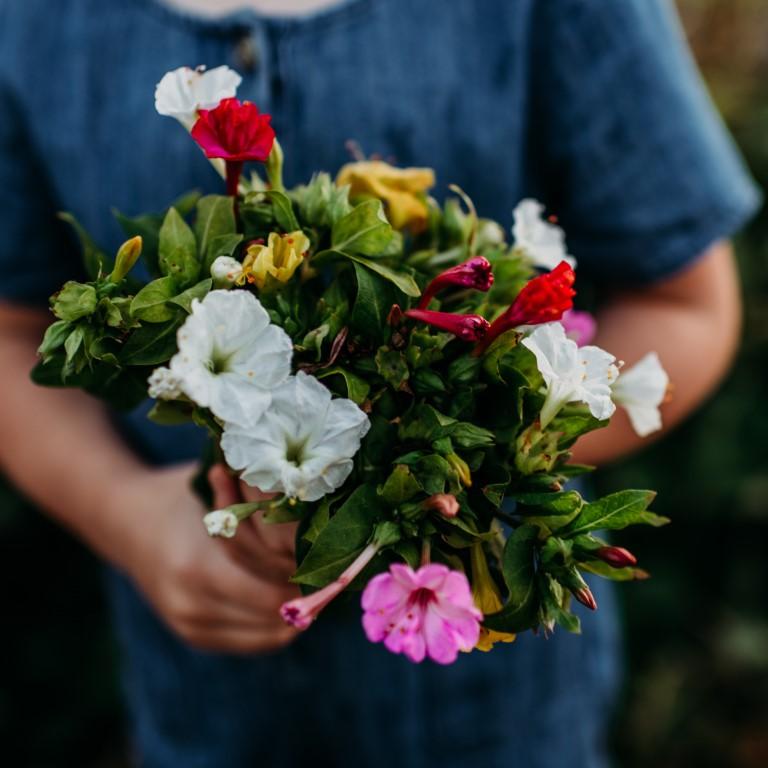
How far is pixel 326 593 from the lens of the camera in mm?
434

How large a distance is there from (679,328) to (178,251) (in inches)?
21.5

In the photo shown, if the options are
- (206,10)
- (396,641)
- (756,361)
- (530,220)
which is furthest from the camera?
(756,361)

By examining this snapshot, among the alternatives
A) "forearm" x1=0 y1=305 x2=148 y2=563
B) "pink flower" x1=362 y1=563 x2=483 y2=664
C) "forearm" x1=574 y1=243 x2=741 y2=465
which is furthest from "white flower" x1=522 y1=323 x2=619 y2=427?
"forearm" x1=0 y1=305 x2=148 y2=563

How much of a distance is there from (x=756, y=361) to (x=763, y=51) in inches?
34.1

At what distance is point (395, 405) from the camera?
0.48 metres

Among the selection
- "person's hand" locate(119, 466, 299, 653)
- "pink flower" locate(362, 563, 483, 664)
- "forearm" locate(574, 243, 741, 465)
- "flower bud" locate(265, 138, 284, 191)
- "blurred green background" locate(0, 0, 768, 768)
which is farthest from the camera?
"blurred green background" locate(0, 0, 768, 768)

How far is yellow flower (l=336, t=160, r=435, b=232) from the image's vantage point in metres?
0.55

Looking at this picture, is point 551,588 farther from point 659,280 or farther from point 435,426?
point 659,280

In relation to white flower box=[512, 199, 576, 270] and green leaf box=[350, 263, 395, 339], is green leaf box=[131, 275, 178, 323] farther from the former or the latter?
white flower box=[512, 199, 576, 270]

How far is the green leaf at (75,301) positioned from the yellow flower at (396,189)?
19cm

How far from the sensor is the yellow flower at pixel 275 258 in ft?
1.48

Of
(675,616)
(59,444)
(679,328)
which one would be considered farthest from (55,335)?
(675,616)

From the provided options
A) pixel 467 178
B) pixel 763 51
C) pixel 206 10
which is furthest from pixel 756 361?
pixel 206 10

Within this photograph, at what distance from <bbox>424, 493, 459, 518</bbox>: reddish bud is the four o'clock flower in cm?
19
